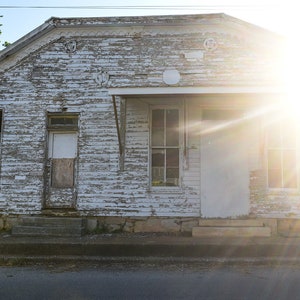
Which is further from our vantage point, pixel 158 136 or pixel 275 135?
pixel 158 136

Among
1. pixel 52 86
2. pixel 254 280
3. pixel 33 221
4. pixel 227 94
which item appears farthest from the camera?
pixel 52 86

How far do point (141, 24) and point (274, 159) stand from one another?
471 centimetres

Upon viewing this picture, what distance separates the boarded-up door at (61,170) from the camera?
30.2 feet

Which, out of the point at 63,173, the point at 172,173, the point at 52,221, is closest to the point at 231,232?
the point at 172,173

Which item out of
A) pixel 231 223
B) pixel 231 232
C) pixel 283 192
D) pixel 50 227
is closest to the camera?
pixel 231 232

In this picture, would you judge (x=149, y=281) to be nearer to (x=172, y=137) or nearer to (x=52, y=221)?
(x=52, y=221)

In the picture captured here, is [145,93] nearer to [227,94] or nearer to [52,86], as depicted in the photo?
[227,94]

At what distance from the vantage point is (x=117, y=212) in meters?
9.03

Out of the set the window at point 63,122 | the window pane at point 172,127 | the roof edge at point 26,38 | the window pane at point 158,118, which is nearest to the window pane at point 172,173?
the window pane at point 172,127

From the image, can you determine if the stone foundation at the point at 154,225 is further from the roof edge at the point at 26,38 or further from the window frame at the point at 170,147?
the roof edge at the point at 26,38

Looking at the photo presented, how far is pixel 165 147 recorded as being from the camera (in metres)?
9.23

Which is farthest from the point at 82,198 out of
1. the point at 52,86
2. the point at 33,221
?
the point at 52,86

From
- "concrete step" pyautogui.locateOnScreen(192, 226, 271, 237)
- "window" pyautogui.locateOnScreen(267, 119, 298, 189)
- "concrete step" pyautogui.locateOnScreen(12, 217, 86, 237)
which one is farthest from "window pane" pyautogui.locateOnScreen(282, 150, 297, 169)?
"concrete step" pyautogui.locateOnScreen(12, 217, 86, 237)

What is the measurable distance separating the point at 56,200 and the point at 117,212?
1.57 meters
